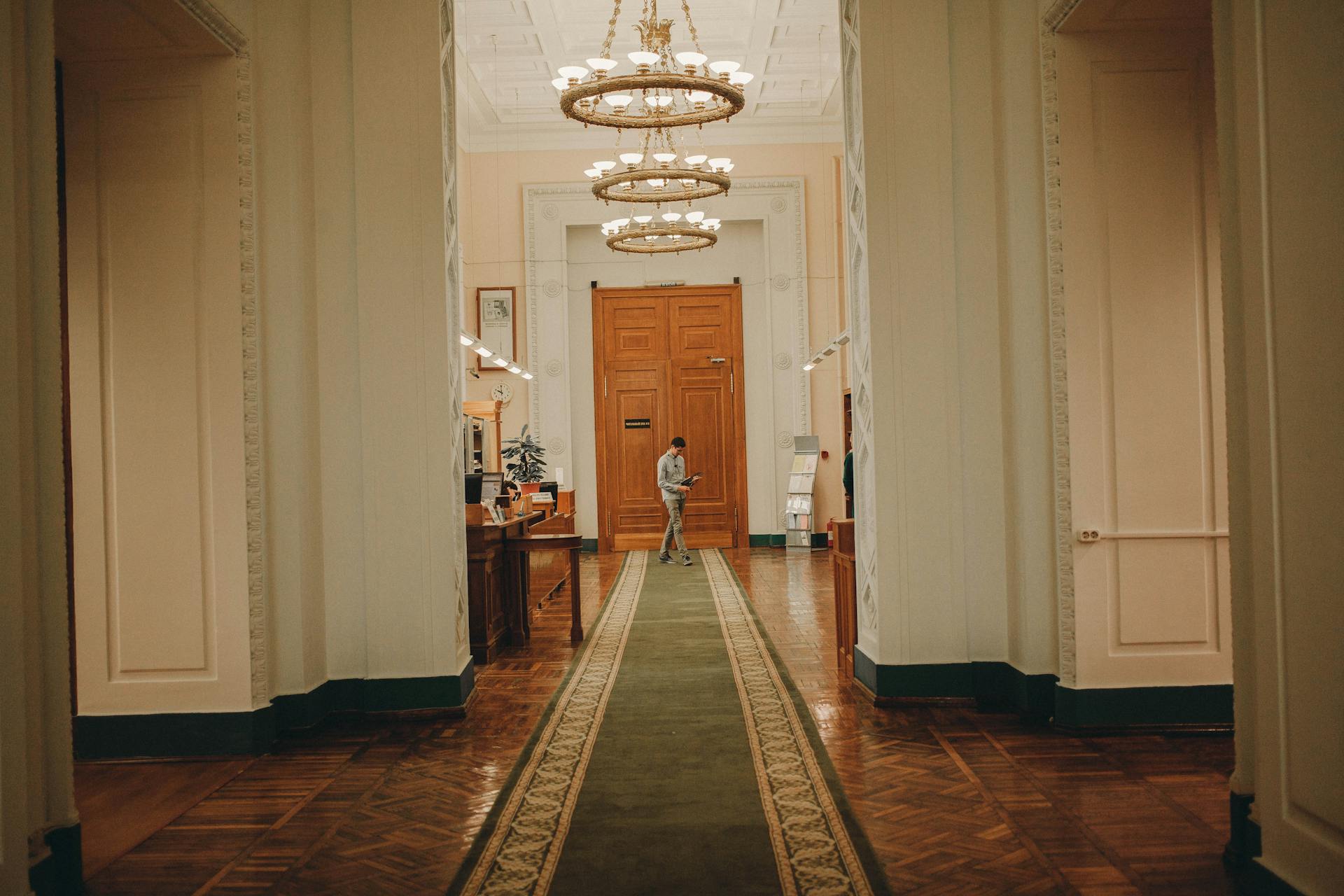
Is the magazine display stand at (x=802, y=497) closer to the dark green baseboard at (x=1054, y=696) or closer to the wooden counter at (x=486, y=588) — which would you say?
the wooden counter at (x=486, y=588)

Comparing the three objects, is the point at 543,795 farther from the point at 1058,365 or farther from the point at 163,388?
the point at 1058,365

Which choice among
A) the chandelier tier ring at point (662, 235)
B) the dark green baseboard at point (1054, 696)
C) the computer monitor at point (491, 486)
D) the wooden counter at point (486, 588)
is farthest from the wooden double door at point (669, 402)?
the dark green baseboard at point (1054, 696)

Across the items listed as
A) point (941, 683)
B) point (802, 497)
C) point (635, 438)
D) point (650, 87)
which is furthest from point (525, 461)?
point (941, 683)

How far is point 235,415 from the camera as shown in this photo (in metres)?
4.85

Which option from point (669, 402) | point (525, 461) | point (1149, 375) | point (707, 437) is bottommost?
point (525, 461)

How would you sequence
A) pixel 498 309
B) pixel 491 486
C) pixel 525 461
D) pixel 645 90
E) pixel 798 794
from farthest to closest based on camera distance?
1. pixel 498 309
2. pixel 525 461
3. pixel 491 486
4. pixel 645 90
5. pixel 798 794

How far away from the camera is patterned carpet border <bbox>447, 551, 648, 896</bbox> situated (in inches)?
128

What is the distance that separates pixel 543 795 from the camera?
403cm

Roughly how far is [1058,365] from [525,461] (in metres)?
9.29

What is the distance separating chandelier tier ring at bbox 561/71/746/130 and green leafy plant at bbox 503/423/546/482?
5.92 meters

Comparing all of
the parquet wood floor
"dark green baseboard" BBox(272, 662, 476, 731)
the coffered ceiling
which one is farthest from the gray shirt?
"dark green baseboard" BBox(272, 662, 476, 731)

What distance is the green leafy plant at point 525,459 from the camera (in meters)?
13.3

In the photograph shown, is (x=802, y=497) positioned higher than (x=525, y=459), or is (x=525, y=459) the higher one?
(x=525, y=459)

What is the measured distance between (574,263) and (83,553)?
1114 centimetres
